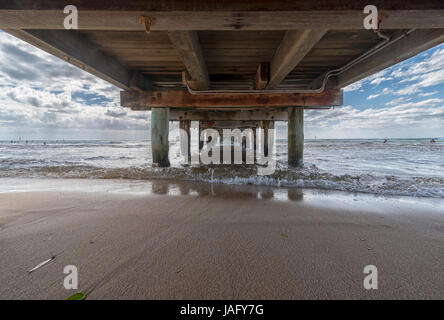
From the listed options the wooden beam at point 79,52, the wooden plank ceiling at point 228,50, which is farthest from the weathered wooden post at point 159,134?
the wooden beam at point 79,52

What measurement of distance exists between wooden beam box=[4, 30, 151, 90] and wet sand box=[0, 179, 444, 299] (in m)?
2.19

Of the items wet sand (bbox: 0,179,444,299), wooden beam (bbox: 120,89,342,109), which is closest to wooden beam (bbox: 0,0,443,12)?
wet sand (bbox: 0,179,444,299)

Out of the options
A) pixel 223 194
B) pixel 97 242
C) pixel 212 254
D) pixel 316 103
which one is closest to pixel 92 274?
pixel 97 242

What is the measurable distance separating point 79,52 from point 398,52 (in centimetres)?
517

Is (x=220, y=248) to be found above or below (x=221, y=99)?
below

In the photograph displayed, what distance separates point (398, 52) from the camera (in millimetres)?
3189

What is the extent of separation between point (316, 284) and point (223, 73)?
4.69 meters

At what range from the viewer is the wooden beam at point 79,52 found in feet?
8.69

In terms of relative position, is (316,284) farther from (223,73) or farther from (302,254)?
(223,73)

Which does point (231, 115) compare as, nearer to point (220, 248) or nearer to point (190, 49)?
point (190, 49)

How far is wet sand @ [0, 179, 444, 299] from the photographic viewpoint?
113 centimetres

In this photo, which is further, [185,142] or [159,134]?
[185,142]

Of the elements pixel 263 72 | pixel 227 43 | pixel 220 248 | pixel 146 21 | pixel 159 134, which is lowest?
pixel 220 248

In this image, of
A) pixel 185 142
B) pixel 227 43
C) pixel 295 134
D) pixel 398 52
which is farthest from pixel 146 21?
pixel 185 142
